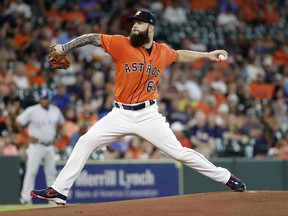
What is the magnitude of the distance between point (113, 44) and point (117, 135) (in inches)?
38.0

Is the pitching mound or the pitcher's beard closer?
the pitching mound

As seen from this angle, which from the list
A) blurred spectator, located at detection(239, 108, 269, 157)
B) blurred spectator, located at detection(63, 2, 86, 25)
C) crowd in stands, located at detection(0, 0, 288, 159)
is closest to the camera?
crowd in stands, located at detection(0, 0, 288, 159)

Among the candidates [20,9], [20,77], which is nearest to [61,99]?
[20,77]

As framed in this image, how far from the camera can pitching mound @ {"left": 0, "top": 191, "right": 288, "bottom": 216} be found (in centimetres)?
795

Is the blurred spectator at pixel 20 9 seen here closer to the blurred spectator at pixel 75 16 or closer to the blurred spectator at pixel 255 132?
the blurred spectator at pixel 75 16

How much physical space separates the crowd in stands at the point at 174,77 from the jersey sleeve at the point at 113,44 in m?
6.47

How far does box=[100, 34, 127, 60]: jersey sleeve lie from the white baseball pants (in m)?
0.61

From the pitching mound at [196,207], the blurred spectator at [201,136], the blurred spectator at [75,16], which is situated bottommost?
the pitching mound at [196,207]

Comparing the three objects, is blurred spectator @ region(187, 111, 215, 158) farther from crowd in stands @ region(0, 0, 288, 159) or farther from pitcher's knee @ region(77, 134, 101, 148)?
pitcher's knee @ region(77, 134, 101, 148)

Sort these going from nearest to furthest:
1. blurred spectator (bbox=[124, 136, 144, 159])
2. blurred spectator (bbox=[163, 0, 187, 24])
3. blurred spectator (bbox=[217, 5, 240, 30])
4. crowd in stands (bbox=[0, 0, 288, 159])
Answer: blurred spectator (bbox=[124, 136, 144, 159]) → crowd in stands (bbox=[0, 0, 288, 159]) → blurred spectator (bbox=[163, 0, 187, 24]) → blurred spectator (bbox=[217, 5, 240, 30])

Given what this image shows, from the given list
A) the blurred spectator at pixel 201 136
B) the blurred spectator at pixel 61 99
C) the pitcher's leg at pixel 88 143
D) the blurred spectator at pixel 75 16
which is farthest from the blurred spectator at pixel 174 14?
the pitcher's leg at pixel 88 143

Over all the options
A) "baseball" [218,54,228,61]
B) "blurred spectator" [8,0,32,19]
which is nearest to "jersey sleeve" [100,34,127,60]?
"baseball" [218,54,228,61]

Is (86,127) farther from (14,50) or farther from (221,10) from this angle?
(221,10)

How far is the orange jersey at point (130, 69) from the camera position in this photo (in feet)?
28.7
